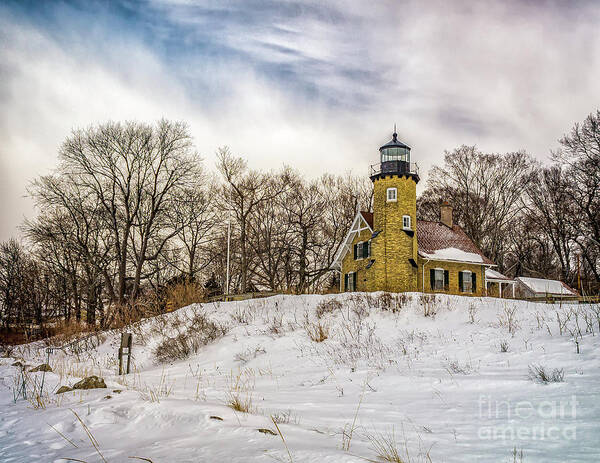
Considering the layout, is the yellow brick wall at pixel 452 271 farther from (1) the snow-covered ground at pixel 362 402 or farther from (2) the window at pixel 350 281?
(1) the snow-covered ground at pixel 362 402

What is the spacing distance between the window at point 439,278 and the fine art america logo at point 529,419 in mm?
25618

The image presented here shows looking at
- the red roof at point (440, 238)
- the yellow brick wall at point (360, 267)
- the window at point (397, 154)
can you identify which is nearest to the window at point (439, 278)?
the red roof at point (440, 238)

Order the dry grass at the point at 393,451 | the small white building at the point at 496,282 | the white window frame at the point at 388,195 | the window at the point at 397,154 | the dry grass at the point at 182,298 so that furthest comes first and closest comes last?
1. the small white building at the point at 496,282
2. the window at the point at 397,154
3. the white window frame at the point at 388,195
4. the dry grass at the point at 182,298
5. the dry grass at the point at 393,451

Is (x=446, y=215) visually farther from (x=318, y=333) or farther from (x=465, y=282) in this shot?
(x=318, y=333)

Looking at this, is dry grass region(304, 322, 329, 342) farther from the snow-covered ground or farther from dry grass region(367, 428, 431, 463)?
dry grass region(367, 428, 431, 463)

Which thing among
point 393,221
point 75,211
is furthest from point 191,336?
point 75,211

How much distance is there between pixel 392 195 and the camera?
99.8ft

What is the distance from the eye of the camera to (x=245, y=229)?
36.3m

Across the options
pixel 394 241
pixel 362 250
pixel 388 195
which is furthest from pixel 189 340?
pixel 388 195

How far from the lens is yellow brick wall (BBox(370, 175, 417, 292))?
29484mm

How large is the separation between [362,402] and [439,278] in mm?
25735

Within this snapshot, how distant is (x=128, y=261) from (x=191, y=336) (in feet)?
63.0

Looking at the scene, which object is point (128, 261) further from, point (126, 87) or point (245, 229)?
point (126, 87)

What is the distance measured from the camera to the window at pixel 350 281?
108 ft
